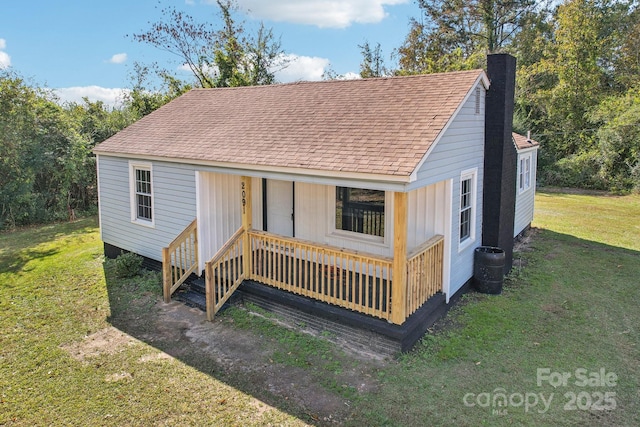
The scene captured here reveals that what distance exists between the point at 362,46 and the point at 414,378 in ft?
95.9

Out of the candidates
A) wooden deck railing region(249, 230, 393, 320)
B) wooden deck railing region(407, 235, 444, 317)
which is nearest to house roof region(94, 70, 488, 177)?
wooden deck railing region(249, 230, 393, 320)

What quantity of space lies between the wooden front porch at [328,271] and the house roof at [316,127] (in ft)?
2.47

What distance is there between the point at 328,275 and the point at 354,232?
6.26ft

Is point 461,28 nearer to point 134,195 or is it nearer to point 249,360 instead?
point 134,195

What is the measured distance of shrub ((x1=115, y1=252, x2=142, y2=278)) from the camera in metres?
9.58

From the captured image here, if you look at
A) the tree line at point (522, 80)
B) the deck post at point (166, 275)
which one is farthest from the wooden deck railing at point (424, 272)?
the tree line at point (522, 80)

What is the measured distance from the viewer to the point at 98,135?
1844 cm

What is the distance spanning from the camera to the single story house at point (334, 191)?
21.3 feet

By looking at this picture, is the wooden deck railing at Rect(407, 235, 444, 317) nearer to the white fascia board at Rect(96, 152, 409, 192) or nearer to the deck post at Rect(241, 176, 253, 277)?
the white fascia board at Rect(96, 152, 409, 192)

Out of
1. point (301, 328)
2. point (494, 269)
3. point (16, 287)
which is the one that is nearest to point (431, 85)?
point (494, 269)

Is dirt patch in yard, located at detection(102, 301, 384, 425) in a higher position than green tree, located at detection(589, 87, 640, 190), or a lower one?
lower

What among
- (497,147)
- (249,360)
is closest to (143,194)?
(249,360)

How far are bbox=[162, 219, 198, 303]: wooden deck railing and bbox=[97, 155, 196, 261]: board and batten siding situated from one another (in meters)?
0.35

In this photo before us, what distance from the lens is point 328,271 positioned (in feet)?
22.5
